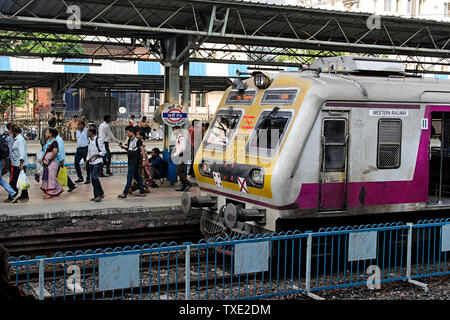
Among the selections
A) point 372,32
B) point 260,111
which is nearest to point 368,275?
point 260,111

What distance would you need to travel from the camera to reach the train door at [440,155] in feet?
33.1

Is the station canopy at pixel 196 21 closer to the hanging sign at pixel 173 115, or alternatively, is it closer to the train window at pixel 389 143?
the hanging sign at pixel 173 115

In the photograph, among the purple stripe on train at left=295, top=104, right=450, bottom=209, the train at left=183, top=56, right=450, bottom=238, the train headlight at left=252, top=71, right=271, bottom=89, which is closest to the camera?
the train at left=183, top=56, right=450, bottom=238

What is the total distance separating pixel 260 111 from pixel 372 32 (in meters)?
11.1

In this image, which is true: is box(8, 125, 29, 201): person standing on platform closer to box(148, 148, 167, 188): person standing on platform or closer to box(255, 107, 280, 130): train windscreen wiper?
box(148, 148, 167, 188): person standing on platform

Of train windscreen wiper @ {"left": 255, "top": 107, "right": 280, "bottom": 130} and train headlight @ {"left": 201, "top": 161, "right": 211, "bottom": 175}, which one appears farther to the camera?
train headlight @ {"left": 201, "top": 161, "right": 211, "bottom": 175}

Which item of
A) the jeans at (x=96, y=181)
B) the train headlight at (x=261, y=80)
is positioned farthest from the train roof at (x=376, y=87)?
the jeans at (x=96, y=181)

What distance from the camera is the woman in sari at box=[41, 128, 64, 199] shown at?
12.5m

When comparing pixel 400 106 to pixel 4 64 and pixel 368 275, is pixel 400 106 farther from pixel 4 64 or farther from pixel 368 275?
pixel 4 64

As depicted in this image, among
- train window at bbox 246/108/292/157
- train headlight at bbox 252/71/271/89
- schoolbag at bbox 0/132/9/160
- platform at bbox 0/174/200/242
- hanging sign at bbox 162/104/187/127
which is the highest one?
train headlight at bbox 252/71/271/89

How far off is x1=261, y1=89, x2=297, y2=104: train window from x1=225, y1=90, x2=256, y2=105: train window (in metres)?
0.38

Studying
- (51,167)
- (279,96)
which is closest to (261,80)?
(279,96)

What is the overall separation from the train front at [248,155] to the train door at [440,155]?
2794 millimetres

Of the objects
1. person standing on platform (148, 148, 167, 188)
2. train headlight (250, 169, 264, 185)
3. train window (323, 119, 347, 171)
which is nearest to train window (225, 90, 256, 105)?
train headlight (250, 169, 264, 185)
